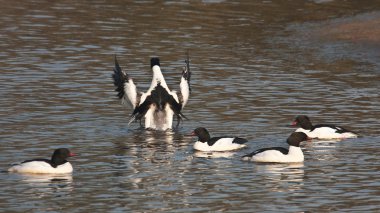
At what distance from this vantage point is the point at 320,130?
77.3ft

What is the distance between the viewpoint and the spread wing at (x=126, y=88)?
84.3 feet

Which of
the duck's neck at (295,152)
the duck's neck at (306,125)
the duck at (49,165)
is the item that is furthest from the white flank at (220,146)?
the duck at (49,165)

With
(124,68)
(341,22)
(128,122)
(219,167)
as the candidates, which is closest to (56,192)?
(219,167)

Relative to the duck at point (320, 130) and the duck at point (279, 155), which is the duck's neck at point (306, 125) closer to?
the duck at point (320, 130)

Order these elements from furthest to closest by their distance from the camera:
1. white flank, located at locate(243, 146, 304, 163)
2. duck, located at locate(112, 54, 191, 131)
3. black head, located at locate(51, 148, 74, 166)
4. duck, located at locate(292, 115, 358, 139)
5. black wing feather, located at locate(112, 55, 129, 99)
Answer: black wing feather, located at locate(112, 55, 129, 99), duck, located at locate(112, 54, 191, 131), duck, located at locate(292, 115, 358, 139), white flank, located at locate(243, 146, 304, 163), black head, located at locate(51, 148, 74, 166)

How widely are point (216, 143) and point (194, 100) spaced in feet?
18.7

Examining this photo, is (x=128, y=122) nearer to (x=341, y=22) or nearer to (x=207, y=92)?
(x=207, y=92)

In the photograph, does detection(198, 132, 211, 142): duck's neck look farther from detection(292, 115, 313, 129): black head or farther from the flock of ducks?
detection(292, 115, 313, 129): black head

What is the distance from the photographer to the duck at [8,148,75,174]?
19938 millimetres

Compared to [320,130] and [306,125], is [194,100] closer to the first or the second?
[306,125]

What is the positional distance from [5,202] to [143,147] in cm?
538

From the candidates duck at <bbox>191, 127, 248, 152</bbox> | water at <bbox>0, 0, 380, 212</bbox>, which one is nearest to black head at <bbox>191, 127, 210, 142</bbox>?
duck at <bbox>191, 127, 248, 152</bbox>

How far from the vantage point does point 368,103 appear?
26.9 metres

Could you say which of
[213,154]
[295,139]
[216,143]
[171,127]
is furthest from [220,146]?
[171,127]
